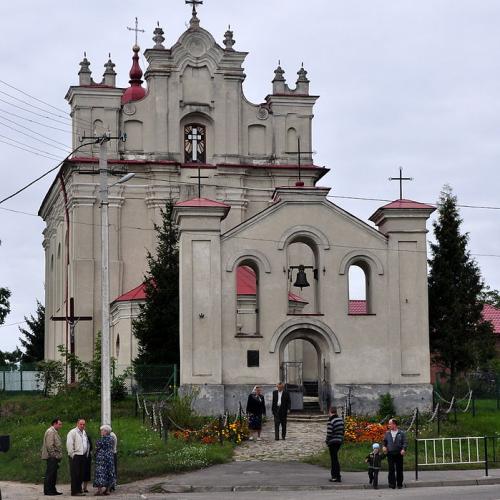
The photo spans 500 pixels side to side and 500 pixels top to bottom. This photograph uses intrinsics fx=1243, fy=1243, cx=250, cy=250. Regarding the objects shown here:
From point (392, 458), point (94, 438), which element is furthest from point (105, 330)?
point (392, 458)

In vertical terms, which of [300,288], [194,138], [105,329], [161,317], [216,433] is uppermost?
[194,138]

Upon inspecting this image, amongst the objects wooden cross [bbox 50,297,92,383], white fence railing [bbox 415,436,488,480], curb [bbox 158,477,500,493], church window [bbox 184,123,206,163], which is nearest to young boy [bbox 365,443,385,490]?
curb [bbox 158,477,500,493]

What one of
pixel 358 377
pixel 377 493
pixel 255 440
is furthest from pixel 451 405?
pixel 377 493

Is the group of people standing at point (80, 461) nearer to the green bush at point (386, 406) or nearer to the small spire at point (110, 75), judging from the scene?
the green bush at point (386, 406)

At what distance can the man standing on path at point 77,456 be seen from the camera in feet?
86.4

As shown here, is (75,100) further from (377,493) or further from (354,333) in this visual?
(377,493)

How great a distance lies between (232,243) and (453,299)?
10.7 meters

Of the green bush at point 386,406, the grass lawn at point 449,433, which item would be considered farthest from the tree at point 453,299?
the green bush at point 386,406

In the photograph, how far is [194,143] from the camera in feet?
179

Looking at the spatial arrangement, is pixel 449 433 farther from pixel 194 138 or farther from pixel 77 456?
pixel 194 138

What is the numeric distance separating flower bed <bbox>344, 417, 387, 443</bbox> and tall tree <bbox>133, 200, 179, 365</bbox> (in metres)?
10.6

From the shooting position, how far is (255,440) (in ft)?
112

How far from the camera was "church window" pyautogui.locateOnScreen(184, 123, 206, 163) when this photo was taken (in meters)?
54.5

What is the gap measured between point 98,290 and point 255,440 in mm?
19680
